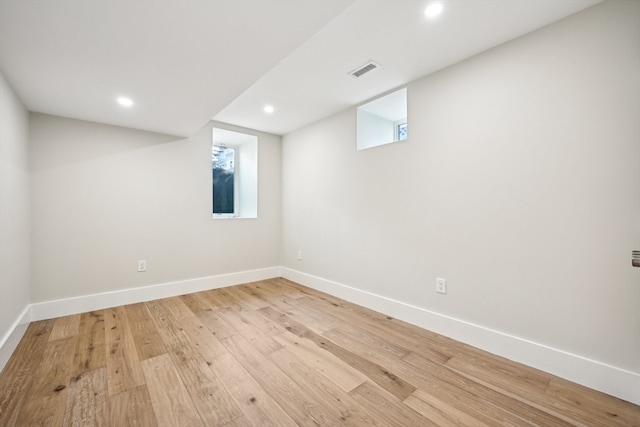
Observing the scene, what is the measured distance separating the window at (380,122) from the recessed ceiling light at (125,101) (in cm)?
219

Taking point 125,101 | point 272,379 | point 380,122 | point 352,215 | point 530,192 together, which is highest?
point 380,122

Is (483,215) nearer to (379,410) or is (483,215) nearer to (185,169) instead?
(379,410)

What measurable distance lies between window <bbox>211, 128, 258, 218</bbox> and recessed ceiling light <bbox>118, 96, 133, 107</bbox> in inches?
60.9

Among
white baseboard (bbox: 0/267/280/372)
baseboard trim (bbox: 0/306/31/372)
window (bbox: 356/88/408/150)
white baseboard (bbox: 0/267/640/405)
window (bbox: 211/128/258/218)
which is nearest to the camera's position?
white baseboard (bbox: 0/267/640/405)

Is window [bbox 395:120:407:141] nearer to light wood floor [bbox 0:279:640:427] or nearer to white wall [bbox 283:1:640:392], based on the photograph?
white wall [bbox 283:1:640:392]

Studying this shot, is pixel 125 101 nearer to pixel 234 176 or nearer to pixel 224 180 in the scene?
pixel 224 180

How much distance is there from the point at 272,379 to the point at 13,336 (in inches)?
80.2

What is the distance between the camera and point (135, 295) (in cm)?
295

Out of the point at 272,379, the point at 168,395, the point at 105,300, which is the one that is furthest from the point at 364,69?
the point at 105,300

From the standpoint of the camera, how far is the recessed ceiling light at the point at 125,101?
2186mm

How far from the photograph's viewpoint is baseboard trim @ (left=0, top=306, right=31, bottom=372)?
175 centimetres

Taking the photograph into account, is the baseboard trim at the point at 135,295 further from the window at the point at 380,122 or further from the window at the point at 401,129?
the window at the point at 401,129

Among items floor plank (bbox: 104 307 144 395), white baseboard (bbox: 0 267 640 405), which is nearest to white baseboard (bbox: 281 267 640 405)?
white baseboard (bbox: 0 267 640 405)

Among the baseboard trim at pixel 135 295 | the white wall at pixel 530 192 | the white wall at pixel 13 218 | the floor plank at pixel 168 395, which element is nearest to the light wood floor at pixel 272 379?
the floor plank at pixel 168 395
